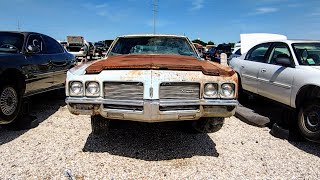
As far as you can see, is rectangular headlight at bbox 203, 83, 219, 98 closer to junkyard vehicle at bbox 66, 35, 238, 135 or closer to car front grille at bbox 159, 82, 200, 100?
junkyard vehicle at bbox 66, 35, 238, 135

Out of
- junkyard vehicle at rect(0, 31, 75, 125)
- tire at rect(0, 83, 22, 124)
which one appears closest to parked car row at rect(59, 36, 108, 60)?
junkyard vehicle at rect(0, 31, 75, 125)

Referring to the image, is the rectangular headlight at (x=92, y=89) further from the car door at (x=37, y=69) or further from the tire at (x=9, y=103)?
the car door at (x=37, y=69)

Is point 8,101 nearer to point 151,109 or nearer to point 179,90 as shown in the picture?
point 151,109

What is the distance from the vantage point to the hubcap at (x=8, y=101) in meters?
4.23

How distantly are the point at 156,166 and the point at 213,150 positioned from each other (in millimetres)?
959

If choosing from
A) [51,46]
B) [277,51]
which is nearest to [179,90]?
[277,51]

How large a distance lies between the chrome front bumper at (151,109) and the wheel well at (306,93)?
1.65 meters

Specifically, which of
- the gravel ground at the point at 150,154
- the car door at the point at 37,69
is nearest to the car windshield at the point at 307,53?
the gravel ground at the point at 150,154

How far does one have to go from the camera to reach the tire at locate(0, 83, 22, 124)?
13.8 feet

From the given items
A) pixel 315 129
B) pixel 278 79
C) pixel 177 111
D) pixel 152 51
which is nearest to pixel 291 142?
pixel 315 129

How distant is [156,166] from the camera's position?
3.34 meters

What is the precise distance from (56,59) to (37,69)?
949mm

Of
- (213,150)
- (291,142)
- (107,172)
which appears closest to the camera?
(107,172)

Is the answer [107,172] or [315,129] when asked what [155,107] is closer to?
[107,172]
